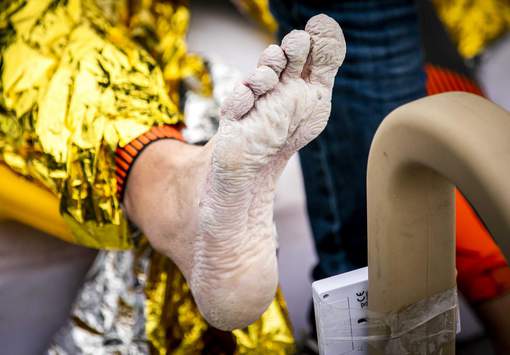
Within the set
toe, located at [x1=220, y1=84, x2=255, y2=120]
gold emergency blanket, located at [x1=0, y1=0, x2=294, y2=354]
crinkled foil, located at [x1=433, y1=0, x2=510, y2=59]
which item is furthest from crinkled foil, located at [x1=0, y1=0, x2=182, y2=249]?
crinkled foil, located at [x1=433, y1=0, x2=510, y2=59]

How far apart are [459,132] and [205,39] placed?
60cm

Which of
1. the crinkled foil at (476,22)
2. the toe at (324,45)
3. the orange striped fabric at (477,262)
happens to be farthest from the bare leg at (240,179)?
the crinkled foil at (476,22)

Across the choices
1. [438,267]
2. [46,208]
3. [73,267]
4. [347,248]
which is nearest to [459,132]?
[438,267]

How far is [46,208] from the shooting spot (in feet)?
2.00

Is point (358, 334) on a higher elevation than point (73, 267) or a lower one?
higher

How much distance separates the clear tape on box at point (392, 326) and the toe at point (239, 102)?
154 mm

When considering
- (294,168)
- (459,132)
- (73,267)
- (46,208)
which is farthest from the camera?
(294,168)

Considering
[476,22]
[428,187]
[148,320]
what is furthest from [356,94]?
[476,22]

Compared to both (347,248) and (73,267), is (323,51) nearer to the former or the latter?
(347,248)

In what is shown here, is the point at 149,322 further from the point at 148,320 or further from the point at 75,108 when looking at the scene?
the point at 75,108

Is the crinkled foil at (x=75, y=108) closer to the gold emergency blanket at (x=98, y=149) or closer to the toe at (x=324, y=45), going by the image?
the gold emergency blanket at (x=98, y=149)

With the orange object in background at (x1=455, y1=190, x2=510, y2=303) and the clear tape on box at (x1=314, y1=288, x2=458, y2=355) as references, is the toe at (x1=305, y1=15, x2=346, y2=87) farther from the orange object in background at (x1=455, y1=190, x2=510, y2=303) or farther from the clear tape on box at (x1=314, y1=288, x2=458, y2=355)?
the orange object in background at (x1=455, y1=190, x2=510, y2=303)

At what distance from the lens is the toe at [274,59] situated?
387mm

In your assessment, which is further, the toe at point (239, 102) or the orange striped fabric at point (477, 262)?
the orange striped fabric at point (477, 262)
